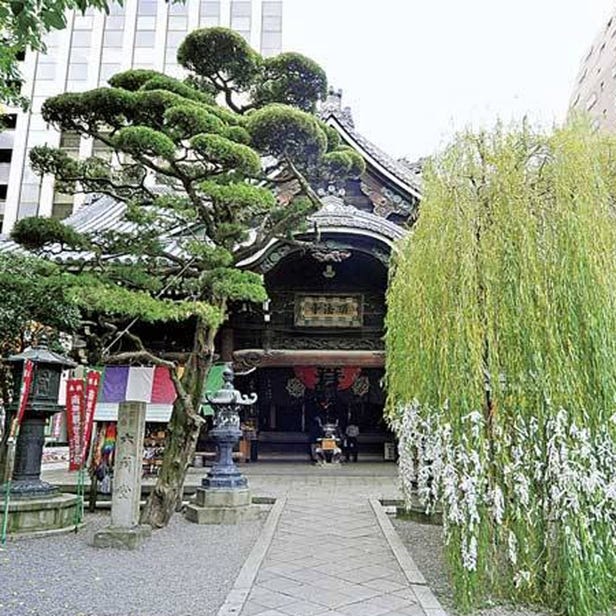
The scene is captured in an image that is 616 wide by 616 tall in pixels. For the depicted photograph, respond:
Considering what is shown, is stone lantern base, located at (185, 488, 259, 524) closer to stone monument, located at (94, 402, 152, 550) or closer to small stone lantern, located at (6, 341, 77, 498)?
stone monument, located at (94, 402, 152, 550)

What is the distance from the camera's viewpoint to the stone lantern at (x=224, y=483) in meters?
7.60

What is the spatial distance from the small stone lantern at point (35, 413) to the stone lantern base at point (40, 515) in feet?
0.50

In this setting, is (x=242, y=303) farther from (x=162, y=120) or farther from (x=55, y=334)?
(x=162, y=120)

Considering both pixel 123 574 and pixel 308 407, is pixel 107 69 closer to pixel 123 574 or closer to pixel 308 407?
pixel 308 407

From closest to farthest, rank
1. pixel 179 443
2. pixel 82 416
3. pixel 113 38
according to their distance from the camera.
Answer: pixel 179 443
pixel 82 416
pixel 113 38

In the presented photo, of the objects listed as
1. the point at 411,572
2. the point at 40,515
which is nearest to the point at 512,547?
the point at 411,572

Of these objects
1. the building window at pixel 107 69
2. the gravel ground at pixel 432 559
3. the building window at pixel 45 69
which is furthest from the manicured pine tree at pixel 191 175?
the building window at pixel 45 69

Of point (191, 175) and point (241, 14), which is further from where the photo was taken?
point (241, 14)

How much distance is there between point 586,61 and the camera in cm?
3262

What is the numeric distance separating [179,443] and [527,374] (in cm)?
460

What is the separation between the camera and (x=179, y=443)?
727cm

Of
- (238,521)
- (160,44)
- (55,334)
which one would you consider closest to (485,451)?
(238,521)

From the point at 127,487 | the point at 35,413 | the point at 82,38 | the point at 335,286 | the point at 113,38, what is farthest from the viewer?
the point at 113,38

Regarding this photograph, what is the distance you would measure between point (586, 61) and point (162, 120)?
109ft
